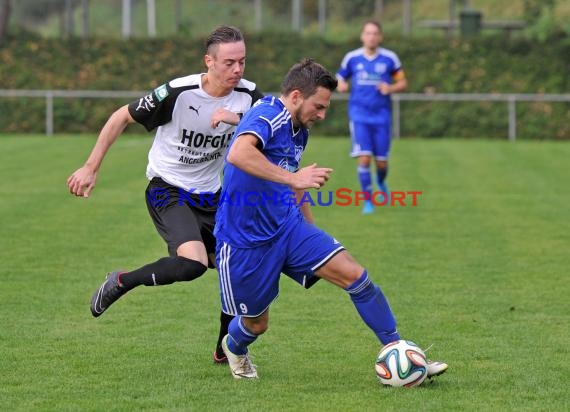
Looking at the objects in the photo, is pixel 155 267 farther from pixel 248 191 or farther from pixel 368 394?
pixel 368 394

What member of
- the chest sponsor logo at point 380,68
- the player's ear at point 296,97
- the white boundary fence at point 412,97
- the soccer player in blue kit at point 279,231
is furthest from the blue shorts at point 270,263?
the white boundary fence at point 412,97

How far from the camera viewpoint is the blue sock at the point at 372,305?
586cm

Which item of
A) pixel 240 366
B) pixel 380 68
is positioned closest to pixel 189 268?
pixel 240 366

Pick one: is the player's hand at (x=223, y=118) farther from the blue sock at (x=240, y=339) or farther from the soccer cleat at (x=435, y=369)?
the soccer cleat at (x=435, y=369)

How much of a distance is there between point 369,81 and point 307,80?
9426 mm

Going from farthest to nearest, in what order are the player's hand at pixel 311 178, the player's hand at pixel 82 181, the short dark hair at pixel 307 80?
the player's hand at pixel 82 181 → the short dark hair at pixel 307 80 → the player's hand at pixel 311 178

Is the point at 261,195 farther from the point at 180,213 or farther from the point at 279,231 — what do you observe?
the point at 180,213

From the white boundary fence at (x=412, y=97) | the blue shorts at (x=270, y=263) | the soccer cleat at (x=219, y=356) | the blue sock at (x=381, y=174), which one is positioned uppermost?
the blue shorts at (x=270, y=263)

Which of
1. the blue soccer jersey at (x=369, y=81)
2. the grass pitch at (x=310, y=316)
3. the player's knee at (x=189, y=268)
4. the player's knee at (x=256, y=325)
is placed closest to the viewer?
the grass pitch at (x=310, y=316)

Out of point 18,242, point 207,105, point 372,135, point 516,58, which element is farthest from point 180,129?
point 516,58

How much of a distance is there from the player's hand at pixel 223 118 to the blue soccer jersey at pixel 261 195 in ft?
2.16

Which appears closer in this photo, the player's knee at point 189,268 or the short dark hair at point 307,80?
the short dark hair at point 307,80

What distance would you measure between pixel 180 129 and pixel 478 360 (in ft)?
7.25

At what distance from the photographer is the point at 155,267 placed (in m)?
6.49
